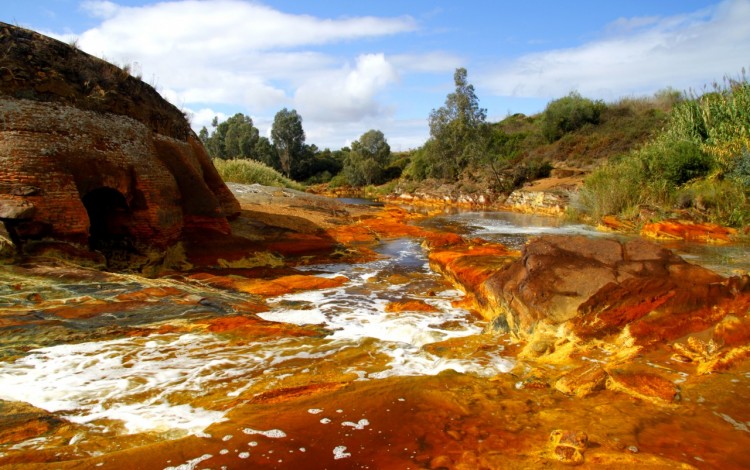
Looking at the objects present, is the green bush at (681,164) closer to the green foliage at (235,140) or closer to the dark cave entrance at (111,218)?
the dark cave entrance at (111,218)

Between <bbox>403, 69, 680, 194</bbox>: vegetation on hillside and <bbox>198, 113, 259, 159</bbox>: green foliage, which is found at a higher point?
<bbox>198, 113, 259, 159</bbox>: green foliage

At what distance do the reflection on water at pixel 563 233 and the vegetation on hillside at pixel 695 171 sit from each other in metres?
1.70

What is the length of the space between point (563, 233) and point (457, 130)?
77.5 ft

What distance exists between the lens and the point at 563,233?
53.6 feet

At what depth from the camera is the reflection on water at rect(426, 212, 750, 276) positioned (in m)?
9.39

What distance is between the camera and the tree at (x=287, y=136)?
197ft

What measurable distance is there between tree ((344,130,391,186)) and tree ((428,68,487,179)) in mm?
14246

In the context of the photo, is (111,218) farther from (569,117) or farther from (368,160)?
(368,160)

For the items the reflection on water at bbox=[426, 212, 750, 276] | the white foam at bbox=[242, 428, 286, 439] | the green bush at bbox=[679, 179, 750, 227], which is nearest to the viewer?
the white foam at bbox=[242, 428, 286, 439]

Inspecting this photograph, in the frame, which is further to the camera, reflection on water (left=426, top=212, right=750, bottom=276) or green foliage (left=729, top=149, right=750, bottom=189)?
green foliage (left=729, top=149, right=750, bottom=189)

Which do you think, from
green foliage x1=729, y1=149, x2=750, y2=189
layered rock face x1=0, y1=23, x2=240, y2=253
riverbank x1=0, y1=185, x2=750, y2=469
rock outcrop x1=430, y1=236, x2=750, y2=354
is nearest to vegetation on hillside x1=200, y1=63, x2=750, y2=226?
green foliage x1=729, y1=149, x2=750, y2=189

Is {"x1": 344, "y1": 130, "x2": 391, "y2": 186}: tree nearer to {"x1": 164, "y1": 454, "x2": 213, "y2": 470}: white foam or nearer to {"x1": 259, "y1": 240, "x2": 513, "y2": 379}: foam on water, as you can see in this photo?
{"x1": 259, "y1": 240, "x2": 513, "y2": 379}: foam on water

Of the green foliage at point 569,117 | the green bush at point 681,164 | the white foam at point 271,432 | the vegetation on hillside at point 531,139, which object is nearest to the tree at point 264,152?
the vegetation on hillside at point 531,139

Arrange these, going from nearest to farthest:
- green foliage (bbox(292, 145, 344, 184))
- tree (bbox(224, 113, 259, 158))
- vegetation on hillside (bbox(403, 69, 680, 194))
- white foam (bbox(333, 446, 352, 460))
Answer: white foam (bbox(333, 446, 352, 460)) → vegetation on hillside (bbox(403, 69, 680, 194)) → tree (bbox(224, 113, 259, 158)) → green foliage (bbox(292, 145, 344, 184))
